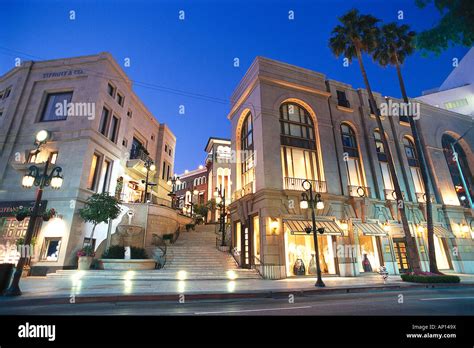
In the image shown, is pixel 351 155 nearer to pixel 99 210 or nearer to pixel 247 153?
pixel 247 153

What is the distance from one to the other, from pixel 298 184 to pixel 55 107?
71.0 feet

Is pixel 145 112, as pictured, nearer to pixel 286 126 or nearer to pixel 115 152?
pixel 115 152

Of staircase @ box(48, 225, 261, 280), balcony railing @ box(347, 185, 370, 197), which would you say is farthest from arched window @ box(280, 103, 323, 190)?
staircase @ box(48, 225, 261, 280)

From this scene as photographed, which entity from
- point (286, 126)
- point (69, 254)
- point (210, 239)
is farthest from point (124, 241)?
point (286, 126)

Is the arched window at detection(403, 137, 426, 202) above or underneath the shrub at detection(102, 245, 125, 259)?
above

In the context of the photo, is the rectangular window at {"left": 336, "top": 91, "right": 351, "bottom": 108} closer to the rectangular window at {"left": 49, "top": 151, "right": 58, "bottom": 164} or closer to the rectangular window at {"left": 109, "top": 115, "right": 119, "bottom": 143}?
the rectangular window at {"left": 109, "top": 115, "right": 119, "bottom": 143}

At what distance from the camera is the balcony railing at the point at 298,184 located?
58.2 feet

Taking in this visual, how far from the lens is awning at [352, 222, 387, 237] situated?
17722mm

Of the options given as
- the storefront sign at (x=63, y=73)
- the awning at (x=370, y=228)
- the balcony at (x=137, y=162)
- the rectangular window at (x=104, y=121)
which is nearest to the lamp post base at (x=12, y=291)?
the rectangular window at (x=104, y=121)

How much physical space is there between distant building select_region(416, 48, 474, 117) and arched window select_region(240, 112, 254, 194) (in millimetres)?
31667

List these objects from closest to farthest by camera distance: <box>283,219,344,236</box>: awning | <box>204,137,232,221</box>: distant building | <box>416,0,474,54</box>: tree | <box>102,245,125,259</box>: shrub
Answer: <box>416,0,474,54</box>: tree
<box>283,219,344,236</box>: awning
<box>102,245,125,259</box>: shrub
<box>204,137,232,221</box>: distant building

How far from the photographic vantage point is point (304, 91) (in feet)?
68.8

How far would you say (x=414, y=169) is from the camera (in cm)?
2303

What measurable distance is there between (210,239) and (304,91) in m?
16.1
